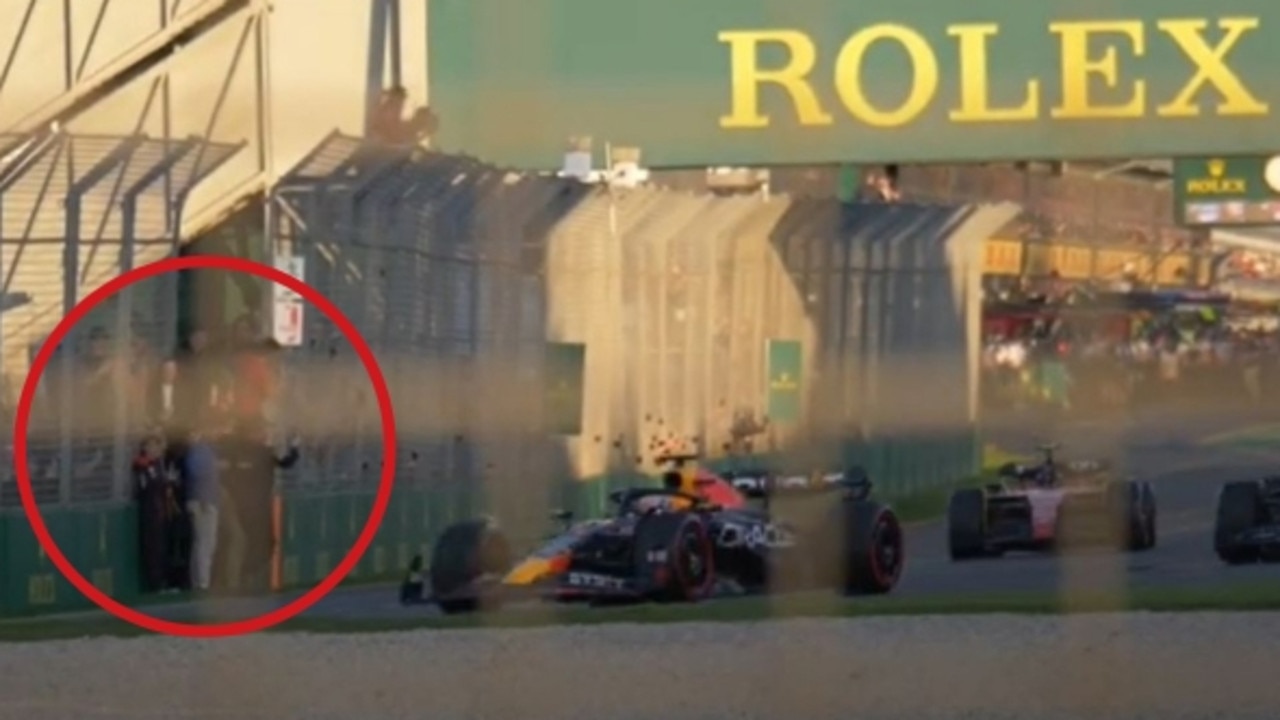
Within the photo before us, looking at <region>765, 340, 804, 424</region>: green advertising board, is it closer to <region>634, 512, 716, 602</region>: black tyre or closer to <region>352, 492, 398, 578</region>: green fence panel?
<region>634, 512, 716, 602</region>: black tyre

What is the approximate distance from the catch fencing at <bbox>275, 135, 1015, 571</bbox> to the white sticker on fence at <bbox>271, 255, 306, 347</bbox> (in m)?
0.04

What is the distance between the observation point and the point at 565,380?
25.9 ft

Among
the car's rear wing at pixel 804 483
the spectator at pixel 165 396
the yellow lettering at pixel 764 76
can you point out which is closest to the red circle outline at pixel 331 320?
the spectator at pixel 165 396

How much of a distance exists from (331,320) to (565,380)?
2.32ft

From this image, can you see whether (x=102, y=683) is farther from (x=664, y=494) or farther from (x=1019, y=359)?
(x=1019, y=359)

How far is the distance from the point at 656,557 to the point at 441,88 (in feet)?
6.72

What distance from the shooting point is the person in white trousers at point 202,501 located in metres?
7.52

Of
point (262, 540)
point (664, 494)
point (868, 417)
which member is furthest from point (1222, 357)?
point (262, 540)

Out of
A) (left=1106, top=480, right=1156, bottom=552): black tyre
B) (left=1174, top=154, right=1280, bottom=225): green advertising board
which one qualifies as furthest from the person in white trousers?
(left=1174, top=154, right=1280, bottom=225): green advertising board

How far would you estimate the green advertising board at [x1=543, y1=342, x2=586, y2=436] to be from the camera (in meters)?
7.86

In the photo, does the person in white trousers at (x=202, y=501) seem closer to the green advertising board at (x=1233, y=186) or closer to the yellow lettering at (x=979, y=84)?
the yellow lettering at (x=979, y=84)

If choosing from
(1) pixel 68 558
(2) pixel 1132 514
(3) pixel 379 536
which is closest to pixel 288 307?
(3) pixel 379 536

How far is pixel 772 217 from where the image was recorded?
23.7 feet

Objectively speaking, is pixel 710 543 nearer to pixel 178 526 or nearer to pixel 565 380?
pixel 565 380
